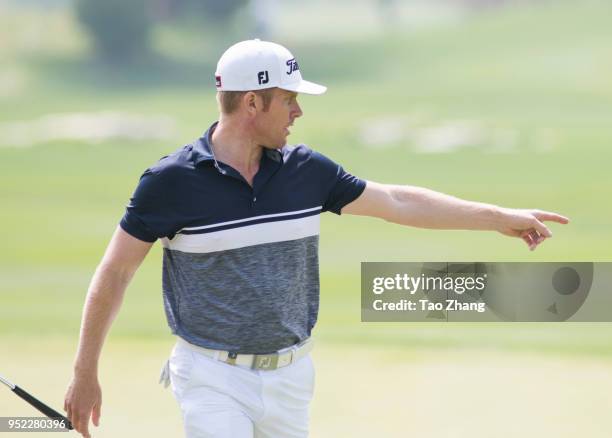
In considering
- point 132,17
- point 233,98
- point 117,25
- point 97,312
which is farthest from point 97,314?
point 132,17

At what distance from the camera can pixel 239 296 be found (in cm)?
463

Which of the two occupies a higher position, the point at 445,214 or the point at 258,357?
the point at 445,214

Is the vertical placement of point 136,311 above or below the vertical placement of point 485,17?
below

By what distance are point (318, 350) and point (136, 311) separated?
2.85m

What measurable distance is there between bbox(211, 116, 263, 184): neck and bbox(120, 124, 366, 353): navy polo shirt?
0.04 metres

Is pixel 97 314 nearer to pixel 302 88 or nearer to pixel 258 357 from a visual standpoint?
pixel 258 357

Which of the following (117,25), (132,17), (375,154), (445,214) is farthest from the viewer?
(132,17)

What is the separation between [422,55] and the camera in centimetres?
3431

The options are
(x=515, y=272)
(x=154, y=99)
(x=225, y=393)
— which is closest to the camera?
(x=225, y=393)

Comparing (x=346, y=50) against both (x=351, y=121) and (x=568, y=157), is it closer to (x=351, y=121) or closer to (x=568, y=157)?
(x=351, y=121)

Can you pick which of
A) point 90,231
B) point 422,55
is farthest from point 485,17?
point 90,231

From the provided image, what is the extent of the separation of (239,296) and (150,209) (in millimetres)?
435

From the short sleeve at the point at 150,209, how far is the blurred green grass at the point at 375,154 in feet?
21.4

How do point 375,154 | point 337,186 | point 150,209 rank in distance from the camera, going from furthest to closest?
point 375,154
point 337,186
point 150,209
